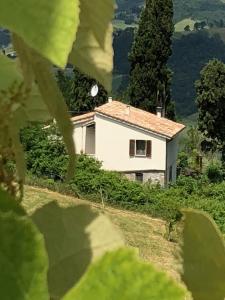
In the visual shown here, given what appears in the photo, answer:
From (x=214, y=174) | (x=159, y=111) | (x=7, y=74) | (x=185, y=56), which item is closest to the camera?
(x=7, y=74)

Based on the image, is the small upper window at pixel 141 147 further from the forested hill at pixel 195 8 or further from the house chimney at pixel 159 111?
the forested hill at pixel 195 8

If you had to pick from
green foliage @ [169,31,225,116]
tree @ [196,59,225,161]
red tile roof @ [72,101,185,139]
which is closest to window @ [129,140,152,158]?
red tile roof @ [72,101,185,139]

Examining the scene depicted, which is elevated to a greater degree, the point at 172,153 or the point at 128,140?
the point at 128,140

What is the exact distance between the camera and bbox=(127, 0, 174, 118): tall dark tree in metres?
18.5

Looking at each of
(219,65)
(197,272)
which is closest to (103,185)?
(219,65)

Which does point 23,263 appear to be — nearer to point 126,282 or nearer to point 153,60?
point 126,282

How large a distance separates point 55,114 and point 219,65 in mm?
18489

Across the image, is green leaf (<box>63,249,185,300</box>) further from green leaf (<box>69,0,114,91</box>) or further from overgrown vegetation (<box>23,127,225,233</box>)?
overgrown vegetation (<box>23,127,225,233</box>)

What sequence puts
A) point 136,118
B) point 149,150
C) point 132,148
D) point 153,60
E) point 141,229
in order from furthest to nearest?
point 153,60 → point 132,148 → point 149,150 → point 136,118 → point 141,229

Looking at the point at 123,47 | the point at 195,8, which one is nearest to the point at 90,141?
the point at 123,47

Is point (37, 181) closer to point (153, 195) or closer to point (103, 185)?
point (103, 185)

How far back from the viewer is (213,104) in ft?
58.3

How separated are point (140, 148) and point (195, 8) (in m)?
53.4

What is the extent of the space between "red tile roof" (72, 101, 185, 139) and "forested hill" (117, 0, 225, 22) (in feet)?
149
